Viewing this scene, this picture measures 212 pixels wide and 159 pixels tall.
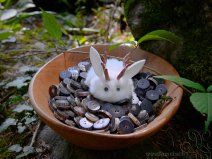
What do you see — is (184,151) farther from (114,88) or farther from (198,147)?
(114,88)

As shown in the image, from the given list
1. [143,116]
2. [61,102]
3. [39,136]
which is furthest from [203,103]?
[39,136]

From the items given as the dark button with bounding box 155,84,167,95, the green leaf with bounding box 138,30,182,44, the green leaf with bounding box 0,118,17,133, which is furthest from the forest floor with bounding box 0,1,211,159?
the green leaf with bounding box 138,30,182,44

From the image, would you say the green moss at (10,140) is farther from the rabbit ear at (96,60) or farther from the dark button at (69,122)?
the rabbit ear at (96,60)

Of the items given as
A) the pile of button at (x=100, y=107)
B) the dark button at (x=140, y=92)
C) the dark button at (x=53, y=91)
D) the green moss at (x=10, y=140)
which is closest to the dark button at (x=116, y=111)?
the pile of button at (x=100, y=107)

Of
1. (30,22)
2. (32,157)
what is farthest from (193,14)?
(30,22)

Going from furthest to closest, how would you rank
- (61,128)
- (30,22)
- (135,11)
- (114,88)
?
(30,22), (135,11), (114,88), (61,128)

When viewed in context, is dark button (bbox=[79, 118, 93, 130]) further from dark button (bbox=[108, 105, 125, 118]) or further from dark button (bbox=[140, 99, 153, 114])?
dark button (bbox=[140, 99, 153, 114])

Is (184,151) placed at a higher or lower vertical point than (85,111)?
lower
